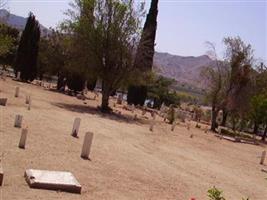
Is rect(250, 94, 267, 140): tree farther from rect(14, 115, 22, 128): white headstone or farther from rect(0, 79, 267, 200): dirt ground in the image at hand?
rect(14, 115, 22, 128): white headstone

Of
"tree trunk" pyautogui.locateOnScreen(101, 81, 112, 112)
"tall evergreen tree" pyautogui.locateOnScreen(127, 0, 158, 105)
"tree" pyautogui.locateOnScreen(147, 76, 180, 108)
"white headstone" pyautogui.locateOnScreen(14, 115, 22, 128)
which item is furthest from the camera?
"tree" pyautogui.locateOnScreen(147, 76, 180, 108)

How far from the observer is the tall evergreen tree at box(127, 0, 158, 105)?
110 ft

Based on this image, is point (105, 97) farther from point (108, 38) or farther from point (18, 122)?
point (18, 122)

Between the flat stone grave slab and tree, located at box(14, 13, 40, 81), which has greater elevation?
tree, located at box(14, 13, 40, 81)

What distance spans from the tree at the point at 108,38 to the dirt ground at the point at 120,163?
29.7 ft

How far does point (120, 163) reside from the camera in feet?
48.0

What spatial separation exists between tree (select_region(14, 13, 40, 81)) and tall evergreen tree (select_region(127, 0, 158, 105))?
9.14m

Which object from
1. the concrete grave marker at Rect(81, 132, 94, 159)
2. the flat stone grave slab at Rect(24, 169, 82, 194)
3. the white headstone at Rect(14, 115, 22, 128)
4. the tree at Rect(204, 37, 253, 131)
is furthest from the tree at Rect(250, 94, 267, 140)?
the flat stone grave slab at Rect(24, 169, 82, 194)

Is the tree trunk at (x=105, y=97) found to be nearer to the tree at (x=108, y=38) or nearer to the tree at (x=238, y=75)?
the tree at (x=108, y=38)

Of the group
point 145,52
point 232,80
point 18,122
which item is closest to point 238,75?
point 232,80

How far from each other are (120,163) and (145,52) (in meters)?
19.9

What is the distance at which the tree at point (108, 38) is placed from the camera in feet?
108

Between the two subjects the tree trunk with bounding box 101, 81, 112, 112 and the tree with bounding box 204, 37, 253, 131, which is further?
the tree with bounding box 204, 37, 253, 131

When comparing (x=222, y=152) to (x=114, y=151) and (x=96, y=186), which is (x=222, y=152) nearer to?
(x=114, y=151)
